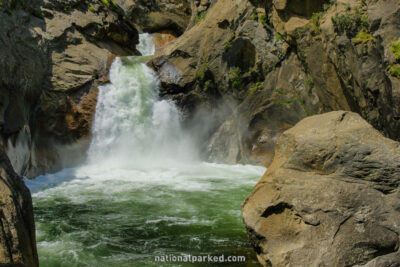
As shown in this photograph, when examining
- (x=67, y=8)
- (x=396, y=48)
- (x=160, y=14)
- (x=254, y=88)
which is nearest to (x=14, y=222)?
(x=396, y=48)

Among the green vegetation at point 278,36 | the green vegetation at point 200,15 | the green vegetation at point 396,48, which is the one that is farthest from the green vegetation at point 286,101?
the green vegetation at point 200,15

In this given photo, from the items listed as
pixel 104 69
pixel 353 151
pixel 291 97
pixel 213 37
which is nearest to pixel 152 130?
pixel 104 69

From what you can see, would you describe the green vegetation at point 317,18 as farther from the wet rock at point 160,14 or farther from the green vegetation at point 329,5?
the wet rock at point 160,14

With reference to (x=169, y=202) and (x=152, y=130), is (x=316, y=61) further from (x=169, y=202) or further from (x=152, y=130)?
(x=152, y=130)

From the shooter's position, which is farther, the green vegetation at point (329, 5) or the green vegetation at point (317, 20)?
the green vegetation at point (317, 20)

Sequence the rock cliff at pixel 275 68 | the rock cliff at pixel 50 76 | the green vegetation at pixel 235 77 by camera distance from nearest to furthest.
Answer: the rock cliff at pixel 275 68, the rock cliff at pixel 50 76, the green vegetation at pixel 235 77

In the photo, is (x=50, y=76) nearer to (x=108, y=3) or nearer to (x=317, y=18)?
(x=108, y=3)

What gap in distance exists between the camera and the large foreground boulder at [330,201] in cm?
428

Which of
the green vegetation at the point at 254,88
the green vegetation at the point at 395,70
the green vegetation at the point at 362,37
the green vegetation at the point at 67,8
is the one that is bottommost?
the green vegetation at the point at 395,70

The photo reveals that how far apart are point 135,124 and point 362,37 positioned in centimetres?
1077

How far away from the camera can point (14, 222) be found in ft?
10.3

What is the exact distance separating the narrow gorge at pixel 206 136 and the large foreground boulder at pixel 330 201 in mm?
17

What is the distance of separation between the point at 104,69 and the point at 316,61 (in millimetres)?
9897

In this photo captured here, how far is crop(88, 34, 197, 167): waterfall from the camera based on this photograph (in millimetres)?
15969
